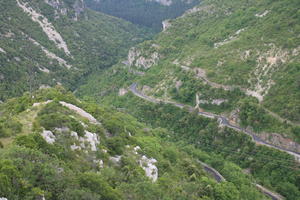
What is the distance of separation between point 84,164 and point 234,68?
77587 mm

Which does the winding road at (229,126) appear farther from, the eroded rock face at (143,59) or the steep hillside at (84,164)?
the eroded rock face at (143,59)

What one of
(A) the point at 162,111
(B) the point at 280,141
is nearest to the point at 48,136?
(B) the point at 280,141

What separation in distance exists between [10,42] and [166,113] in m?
89.9

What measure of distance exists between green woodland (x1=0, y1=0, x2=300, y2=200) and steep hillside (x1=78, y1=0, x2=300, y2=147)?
0.40 meters

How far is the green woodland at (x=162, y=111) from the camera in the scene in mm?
37719

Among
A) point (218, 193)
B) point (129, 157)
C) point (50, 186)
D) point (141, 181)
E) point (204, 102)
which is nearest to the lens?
point (50, 186)

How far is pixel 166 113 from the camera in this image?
11038 centimetres

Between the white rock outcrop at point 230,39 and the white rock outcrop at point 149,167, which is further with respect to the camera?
the white rock outcrop at point 230,39

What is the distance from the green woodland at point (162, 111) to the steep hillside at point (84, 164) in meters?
0.15

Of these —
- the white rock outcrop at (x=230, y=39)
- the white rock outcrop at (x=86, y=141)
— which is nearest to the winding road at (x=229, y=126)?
the white rock outcrop at (x=230, y=39)

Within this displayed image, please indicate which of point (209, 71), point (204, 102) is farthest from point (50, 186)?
point (209, 71)

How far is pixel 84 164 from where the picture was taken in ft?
134

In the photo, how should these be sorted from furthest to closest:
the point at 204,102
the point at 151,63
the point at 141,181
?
1. the point at 151,63
2. the point at 204,102
3. the point at 141,181

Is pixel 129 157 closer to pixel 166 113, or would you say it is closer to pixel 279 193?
pixel 279 193
